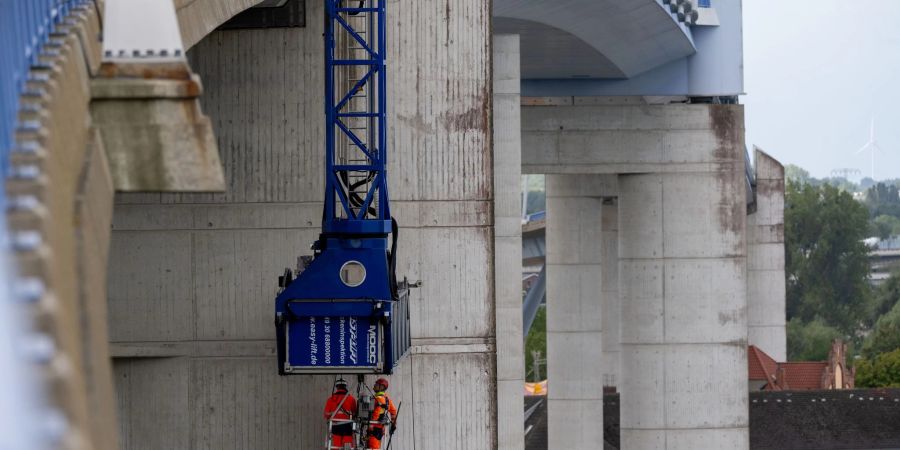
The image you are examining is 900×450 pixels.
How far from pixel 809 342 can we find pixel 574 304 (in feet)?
273

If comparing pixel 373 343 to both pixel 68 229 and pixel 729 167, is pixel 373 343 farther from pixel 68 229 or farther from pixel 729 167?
pixel 729 167

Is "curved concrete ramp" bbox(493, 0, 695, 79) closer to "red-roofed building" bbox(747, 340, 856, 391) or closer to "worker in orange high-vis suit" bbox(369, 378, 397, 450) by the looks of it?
"worker in orange high-vis suit" bbox(369, 378, 397, 450)

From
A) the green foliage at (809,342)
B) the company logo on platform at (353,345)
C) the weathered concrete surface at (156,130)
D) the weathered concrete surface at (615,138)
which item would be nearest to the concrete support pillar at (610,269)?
the weathered concrete surface at (615,138)

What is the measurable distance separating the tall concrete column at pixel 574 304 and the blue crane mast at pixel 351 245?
25.8 meters

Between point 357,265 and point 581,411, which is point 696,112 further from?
point 357,265

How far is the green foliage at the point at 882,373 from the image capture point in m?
87.2

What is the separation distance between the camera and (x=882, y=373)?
88562mm

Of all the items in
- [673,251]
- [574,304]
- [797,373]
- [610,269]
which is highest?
[673,251]

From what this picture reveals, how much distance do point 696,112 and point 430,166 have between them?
723 inches

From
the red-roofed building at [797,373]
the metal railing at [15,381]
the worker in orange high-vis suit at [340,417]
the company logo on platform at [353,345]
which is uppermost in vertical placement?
the metal railing at [15,381]

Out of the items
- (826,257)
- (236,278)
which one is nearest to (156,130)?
(236,278)

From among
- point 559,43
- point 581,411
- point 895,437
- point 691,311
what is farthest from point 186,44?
point 895,437

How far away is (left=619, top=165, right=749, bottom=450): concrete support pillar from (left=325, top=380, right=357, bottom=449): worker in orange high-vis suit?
1877cm

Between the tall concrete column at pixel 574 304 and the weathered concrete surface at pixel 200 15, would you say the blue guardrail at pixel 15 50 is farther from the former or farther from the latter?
the tall concrete column at pixel 574 304
